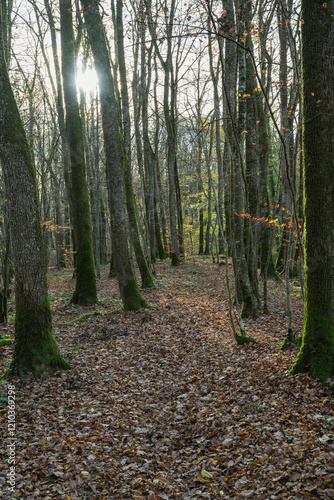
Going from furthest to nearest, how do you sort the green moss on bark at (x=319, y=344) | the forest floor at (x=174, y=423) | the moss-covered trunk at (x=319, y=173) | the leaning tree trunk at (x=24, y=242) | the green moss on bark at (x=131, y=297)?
1. the green moss on bark at (x=131, y=297)
2. the leaning tree trunk at (x=24, y=242)
3. the green moss on bark at (x=319, y=344)
4. the moss-covered trunk at (x=319, y=173)
5. the forest floor at (x=174, y=423)

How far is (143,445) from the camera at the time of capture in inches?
164

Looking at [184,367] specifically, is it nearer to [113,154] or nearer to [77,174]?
[113,154]

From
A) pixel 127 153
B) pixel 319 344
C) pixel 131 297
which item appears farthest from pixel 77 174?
pixel 319 344

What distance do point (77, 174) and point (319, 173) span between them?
28.5 ft

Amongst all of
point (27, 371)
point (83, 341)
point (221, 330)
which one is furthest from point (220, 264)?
point (27, 371)

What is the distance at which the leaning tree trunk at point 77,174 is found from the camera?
10.9 metres

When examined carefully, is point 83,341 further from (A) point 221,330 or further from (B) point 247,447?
(B) point 247,447

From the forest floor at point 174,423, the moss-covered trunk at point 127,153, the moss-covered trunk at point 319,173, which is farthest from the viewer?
the moss-covered trunk at point 127,153

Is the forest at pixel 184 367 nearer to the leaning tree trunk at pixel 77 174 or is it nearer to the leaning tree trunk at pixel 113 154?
the leaning tree trunk at pixel 113 154

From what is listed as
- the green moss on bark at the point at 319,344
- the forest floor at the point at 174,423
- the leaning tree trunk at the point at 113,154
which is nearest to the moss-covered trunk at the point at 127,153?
the leaning tree trunk at the point at 113,154

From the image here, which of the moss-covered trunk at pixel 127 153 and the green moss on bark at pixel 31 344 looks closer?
the green moss on bark at pixel 31 344

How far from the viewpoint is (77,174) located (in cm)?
1115

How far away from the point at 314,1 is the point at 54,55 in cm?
1563

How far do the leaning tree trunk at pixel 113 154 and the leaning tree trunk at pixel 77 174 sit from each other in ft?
5.96
